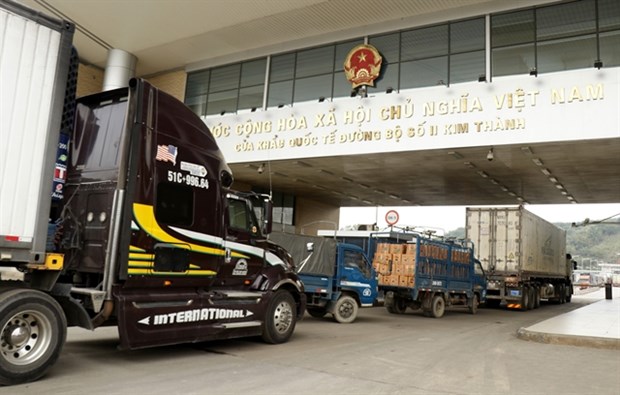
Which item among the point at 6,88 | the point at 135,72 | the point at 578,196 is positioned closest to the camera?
the point at 6,88

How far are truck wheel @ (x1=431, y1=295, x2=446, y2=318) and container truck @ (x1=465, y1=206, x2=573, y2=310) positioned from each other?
173 inches

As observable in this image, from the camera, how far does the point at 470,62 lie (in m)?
16.5

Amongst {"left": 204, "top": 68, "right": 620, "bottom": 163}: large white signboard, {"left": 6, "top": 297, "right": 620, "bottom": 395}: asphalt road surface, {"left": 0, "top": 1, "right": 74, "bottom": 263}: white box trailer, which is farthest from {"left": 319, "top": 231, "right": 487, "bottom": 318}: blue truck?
{"left": 0, "top": 1, "right": 74, "bottom": 263}: white box trailer

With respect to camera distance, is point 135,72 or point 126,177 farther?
point 135,72

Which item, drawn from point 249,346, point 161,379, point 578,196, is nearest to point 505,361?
point 249,346

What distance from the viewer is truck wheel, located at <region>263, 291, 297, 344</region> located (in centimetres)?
882

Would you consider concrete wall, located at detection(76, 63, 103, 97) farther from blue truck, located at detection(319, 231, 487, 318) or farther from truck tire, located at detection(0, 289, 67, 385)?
truck tire, located at detection(0, 289, 67, 385)

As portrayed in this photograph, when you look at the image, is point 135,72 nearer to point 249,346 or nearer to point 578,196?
point 249,346

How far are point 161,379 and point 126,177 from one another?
8.78 ft

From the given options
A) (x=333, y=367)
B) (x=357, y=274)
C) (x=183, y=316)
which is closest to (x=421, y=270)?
(x=357, y=274)

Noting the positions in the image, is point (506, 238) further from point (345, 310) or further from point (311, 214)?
point (311, 214)

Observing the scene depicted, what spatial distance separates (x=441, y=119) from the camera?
1619 centimetres

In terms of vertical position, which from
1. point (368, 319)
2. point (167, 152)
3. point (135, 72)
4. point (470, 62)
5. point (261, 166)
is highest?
point (135, 72)

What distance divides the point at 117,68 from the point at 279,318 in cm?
1697
